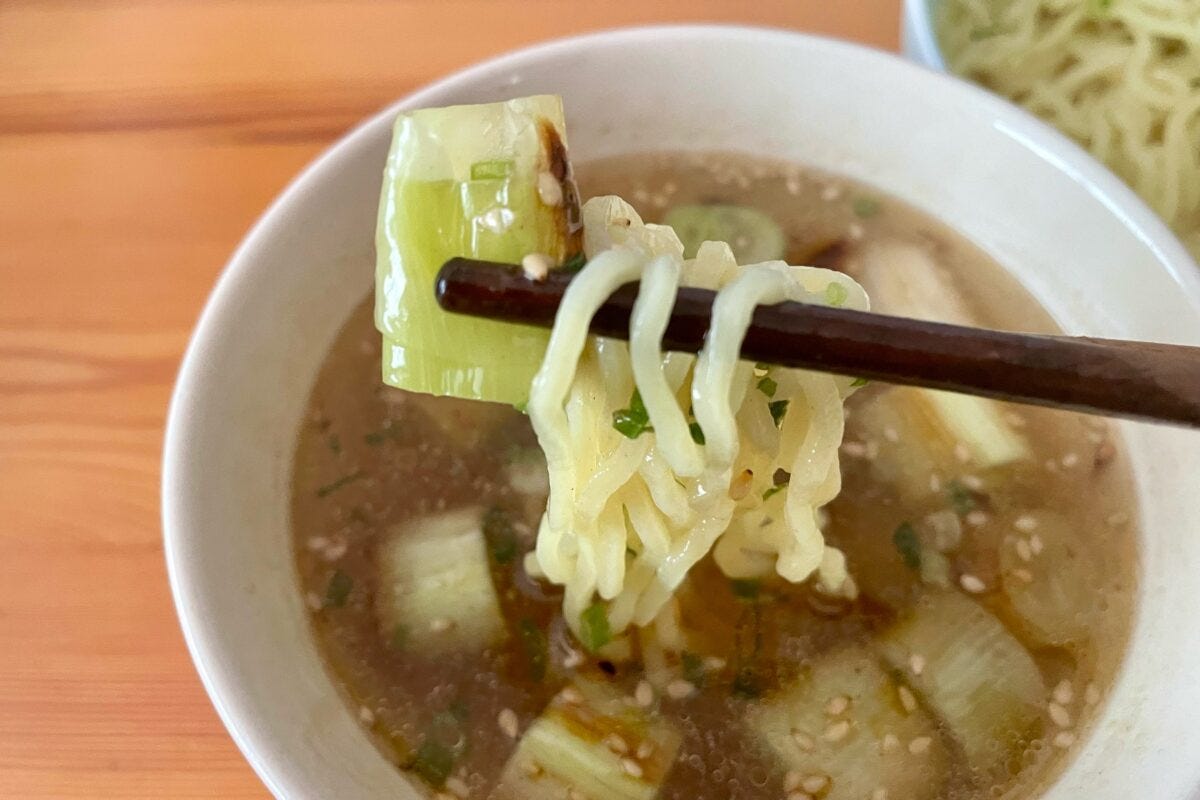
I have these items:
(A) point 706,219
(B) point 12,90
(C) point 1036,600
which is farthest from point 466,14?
(C) point 1036,600

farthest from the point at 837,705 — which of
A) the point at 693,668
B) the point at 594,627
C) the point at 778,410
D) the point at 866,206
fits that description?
the point at 866,206

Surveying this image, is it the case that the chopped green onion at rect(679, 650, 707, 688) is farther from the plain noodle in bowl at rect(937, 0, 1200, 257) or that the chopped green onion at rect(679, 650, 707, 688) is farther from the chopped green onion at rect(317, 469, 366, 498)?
the plain noodle in bowl at rect(937, 0, 1200, 257)

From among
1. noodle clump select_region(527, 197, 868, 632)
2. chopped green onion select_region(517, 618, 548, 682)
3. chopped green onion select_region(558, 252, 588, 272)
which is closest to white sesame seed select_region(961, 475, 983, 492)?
noodle clump select_region(527, 197, 868, 632)

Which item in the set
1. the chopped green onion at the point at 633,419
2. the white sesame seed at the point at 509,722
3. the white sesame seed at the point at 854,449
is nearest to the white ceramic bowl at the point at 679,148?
the white sesame seed at the point at 509,722

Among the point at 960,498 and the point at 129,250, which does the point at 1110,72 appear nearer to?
the point at 960,498

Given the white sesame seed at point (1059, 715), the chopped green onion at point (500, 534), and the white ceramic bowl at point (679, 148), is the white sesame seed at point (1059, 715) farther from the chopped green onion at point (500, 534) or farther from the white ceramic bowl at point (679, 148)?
the chopped green onion at point (500, 534)

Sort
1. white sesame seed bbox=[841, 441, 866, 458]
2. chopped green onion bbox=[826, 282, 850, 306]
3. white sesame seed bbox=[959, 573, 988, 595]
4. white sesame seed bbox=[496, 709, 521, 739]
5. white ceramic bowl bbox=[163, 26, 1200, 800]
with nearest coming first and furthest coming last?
chopped green onion bbox=[826, 282, 850, 306] < white ceramic bowl bbox=[163, 26, 1200, 800] < white sesame seed bbox=[496, 709, 521, 739] < white sesame seed bbox=[959, 573, 988, 595] < white sesame seed bbox=[841, 441, 866, 458]
